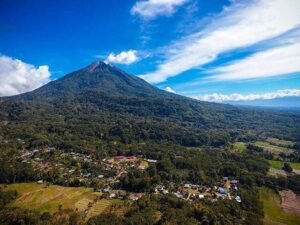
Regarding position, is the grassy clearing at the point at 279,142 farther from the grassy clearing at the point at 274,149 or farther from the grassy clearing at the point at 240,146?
the grassy clearing at the point at 240,146

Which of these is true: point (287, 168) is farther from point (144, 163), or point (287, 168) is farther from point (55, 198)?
point (55, 198)

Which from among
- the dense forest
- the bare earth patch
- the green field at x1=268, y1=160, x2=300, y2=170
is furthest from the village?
the green field at x1=268, y1=160, x2=300, y2=170

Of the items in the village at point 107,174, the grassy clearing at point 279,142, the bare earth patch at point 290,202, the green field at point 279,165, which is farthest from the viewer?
the grassy clearing at point 279,142

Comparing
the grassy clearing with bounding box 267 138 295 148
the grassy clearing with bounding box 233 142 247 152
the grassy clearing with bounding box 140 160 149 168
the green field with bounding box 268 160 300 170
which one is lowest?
A: the green field with bounding box 268 160 300 170

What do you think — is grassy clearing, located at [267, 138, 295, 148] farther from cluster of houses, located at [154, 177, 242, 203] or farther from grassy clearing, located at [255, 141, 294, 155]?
cluster of houses, located at [154, 177, 242, 203]

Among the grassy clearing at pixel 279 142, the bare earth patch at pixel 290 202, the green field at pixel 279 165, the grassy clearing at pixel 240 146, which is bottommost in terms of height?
the bare earth patch at pixel 290 202

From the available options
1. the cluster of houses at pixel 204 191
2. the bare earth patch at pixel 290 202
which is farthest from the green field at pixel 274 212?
the cluster of houses at pixel 204 191

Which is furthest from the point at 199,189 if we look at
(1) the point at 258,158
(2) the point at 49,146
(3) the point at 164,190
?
(2) the point at 49,146
